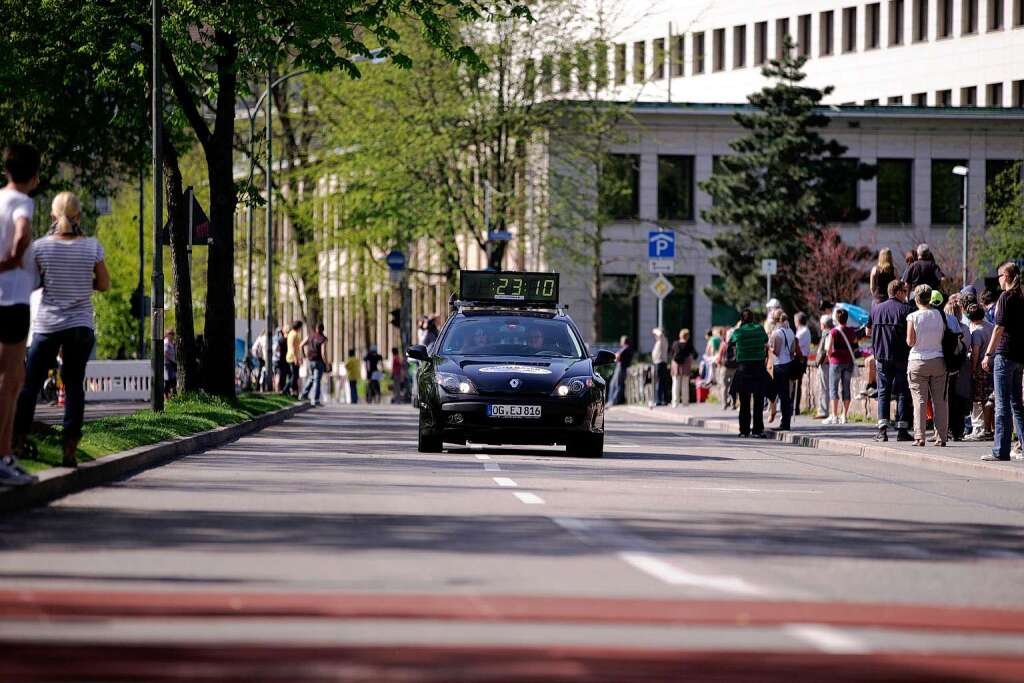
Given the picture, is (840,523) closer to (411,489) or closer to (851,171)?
(411,489)

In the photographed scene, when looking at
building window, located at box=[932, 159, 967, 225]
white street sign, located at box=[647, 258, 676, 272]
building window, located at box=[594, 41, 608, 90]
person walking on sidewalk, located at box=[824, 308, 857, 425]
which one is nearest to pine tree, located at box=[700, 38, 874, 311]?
building window, located at box=[932, 159, 967, 225]

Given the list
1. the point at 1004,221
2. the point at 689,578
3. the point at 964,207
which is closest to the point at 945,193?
the point at 1004,221

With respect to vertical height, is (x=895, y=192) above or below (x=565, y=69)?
below

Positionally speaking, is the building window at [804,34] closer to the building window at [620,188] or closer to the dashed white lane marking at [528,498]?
the building window at [620,188]

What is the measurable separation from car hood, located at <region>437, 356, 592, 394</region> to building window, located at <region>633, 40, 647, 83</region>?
4442 centimetres

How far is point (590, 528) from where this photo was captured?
13.1m

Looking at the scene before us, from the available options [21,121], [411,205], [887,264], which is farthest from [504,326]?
[411,205]

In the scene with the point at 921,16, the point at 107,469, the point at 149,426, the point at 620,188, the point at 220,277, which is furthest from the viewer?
the point at 921,16

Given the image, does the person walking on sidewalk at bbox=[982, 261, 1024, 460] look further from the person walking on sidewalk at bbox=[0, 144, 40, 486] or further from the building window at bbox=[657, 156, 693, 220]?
the building window at bbox=[657, 156, 693, 220]

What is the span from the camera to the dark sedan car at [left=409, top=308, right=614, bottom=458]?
22453 mm

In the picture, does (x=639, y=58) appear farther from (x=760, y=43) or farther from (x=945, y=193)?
(x=945, y=193)

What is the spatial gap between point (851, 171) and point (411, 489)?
55308mm

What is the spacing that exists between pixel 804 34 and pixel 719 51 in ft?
15.9

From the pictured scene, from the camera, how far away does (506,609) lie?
890 centimetres
